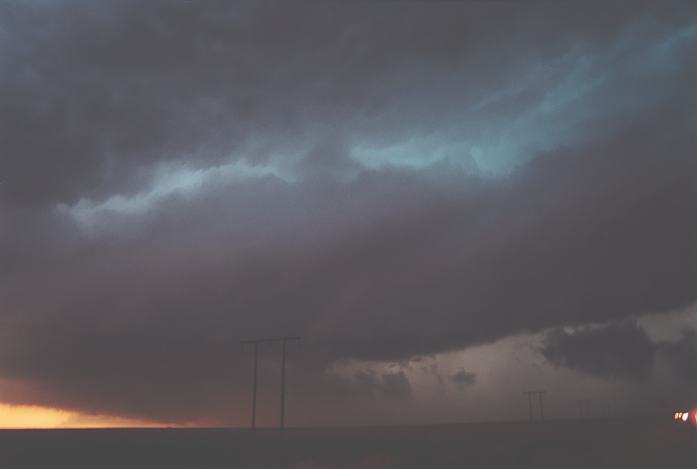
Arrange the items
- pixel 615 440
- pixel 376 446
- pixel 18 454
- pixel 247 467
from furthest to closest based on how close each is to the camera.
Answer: pixel 615 440 → pixel 376 446 → pixel 18 454 → pixel 247 467

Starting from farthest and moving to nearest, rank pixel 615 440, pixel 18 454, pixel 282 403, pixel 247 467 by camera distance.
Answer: pixel 615 440 → pixel 282 403 → pixel 18 454 → pixel 247 467

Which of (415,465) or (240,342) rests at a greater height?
Result: (240,342)

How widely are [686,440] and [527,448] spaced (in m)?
20.7

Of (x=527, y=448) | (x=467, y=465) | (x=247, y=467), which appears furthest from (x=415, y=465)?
(x=527, y=448)

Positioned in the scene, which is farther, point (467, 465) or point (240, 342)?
point (240, 342)

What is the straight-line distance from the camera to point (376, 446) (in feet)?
228

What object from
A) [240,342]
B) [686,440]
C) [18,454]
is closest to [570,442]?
[686,440]

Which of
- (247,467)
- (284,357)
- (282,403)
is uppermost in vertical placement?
(284,357)

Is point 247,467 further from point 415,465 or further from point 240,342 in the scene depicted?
point 240,342

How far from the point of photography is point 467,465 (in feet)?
184

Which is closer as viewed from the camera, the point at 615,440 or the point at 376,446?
the point at 376,446

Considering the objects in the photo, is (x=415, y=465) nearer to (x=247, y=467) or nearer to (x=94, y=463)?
(x=247, y=467)

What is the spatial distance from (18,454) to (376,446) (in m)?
34.2

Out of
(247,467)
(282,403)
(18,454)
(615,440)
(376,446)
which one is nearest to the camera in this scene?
(247,467)
